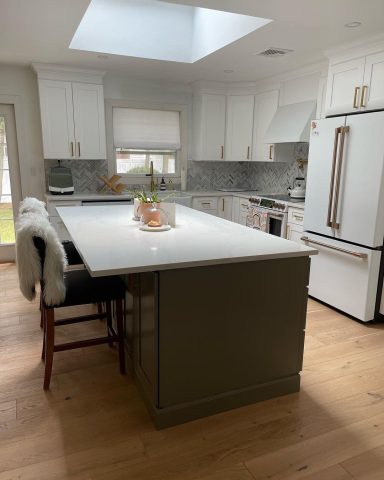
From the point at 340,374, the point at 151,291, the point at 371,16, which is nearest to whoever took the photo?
the point at 151,291

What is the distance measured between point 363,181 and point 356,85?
910mm

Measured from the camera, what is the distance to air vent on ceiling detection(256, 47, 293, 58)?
3.62 m

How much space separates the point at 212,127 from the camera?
5312mm

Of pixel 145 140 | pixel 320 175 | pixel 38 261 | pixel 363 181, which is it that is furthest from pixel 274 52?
pixel 38 261

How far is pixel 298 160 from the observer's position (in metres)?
4.87

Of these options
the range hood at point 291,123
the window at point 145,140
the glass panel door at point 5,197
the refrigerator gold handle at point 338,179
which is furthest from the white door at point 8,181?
the refrigerator gold handle at point 338,179

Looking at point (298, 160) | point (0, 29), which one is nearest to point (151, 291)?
point (0, 29)

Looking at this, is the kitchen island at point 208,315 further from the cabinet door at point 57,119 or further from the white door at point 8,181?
the white door at point 8,181

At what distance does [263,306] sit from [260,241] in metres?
0.41

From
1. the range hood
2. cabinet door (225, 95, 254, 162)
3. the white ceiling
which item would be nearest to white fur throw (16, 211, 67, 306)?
the white ceiling

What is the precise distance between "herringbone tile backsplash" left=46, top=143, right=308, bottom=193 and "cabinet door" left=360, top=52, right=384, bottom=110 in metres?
1.56

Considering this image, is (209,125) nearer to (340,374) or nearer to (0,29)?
(0,29)

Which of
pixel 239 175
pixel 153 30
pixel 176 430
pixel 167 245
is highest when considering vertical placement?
pixel 153 30

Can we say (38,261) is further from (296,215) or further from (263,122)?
(263,122)
